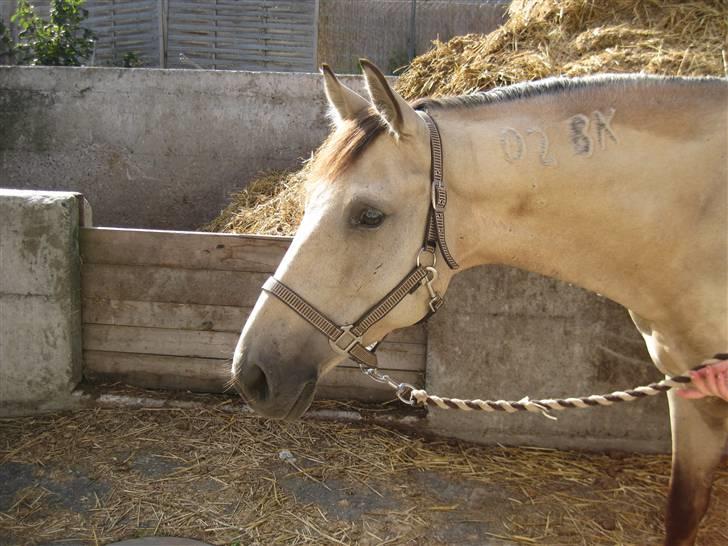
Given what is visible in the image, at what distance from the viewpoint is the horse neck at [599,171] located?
181cm

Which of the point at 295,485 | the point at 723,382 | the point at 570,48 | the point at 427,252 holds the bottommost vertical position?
the point at 295,485

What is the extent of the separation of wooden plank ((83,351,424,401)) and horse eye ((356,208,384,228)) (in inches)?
68.5

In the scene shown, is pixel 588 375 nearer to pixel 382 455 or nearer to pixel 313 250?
pixel 382 455

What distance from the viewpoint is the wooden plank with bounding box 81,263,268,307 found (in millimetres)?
3297

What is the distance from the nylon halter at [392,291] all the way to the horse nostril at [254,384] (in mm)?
206

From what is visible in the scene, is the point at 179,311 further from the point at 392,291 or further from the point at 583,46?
the point at 583,46

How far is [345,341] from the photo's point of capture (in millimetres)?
1763

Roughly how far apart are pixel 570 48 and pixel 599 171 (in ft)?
7.76

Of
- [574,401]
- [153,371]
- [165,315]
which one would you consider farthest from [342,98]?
[153,371]

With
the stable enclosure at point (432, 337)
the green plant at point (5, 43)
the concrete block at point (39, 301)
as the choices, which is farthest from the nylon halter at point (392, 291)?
the green plant at point (5, 43)

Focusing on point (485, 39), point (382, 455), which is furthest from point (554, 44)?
point (382, 455)

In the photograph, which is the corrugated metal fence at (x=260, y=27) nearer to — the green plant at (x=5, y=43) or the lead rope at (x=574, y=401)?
the green plant at (x=5, y=43)

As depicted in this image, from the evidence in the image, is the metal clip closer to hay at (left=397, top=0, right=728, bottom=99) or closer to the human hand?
the human hand

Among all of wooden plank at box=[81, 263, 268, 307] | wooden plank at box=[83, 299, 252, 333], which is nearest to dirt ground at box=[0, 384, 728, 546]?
wooden plank at box=[83, 299, 252, 333]
